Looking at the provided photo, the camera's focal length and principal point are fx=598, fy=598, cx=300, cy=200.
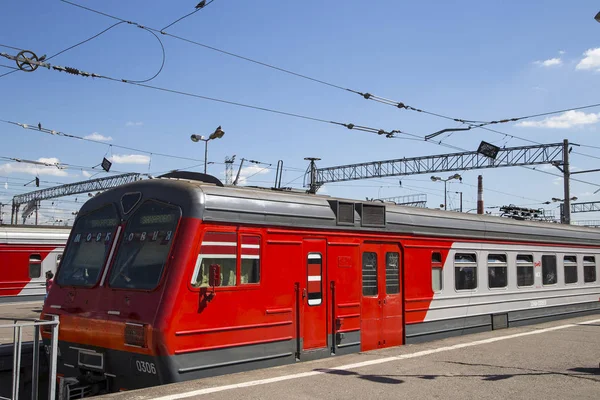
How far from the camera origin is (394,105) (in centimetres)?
1800

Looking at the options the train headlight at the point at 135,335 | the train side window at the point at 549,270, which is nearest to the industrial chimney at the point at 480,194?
the train side window at the point at 549,270

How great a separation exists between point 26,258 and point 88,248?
16.7 meters

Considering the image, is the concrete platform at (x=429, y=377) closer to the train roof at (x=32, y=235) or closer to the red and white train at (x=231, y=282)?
the red and white train at (x=231, y=282)

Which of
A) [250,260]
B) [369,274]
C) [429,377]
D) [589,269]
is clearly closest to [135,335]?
[250,260]

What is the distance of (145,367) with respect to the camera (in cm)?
783

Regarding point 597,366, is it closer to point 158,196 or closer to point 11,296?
point 158,196

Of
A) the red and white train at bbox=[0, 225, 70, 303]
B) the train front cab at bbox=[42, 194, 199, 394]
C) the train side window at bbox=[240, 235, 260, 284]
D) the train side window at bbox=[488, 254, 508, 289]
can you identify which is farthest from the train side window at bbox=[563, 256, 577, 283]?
the red and white train at bbox=[0, 225, 70, 303]

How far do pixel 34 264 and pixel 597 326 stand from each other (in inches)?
806

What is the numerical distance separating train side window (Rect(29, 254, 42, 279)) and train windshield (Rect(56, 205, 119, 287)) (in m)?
16.3

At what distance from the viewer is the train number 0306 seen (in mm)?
7770

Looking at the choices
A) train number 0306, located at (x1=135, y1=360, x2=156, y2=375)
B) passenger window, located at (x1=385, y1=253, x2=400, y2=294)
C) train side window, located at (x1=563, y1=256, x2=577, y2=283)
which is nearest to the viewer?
train number 0306, located at (x1=135, y1=360, x2=156, y2=375)

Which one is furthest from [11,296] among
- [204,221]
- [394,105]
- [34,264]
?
[204,221]

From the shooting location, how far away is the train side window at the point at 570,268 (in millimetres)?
17219

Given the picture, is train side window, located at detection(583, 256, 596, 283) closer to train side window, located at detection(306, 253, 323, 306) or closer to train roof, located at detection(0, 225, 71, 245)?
train side window, located at detection(306, 253, 323, 306)
